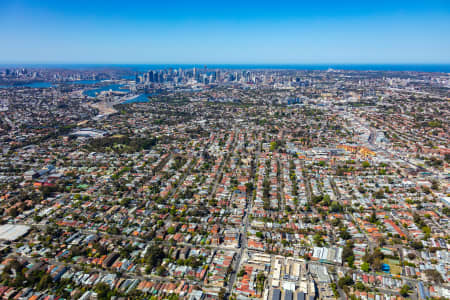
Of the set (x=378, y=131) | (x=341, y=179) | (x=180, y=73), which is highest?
(x=180, y=73)

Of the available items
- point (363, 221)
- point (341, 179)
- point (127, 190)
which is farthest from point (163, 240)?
point (341, 179)

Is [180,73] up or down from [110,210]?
up

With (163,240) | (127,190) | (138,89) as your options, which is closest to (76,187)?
(127,190)

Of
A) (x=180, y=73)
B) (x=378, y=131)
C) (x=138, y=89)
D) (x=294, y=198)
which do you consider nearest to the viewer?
(x=294, y=198)

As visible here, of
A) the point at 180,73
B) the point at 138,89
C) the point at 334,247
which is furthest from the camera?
the point at 180,73

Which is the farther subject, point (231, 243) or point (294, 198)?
point (294, 198)

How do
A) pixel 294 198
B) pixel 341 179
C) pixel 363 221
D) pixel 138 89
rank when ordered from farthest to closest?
pixel 138 89
pixel 341 179
pixel 294 198
pixel 363 221

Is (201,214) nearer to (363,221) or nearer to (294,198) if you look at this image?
(294,198)

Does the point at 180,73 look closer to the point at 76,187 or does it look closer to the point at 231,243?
the point at 76,187

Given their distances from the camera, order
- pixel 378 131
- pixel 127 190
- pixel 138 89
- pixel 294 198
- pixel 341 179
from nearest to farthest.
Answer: pixel 294 198 → pixel 127 190 → pixel 341 179 → pixel 378 131 → pixel 138 89
